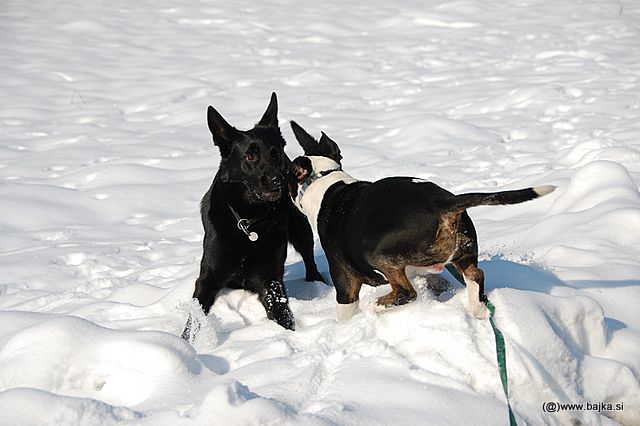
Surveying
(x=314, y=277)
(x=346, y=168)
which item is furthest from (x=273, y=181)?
(x=346, y=168)

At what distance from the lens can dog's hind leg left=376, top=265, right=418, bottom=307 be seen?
352 cm

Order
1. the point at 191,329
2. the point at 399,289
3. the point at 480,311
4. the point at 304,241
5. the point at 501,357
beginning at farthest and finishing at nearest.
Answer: the point at 304,241 < the point at 191,329 < the point at 399,289 < the point at 480,311 < the point at 501,357

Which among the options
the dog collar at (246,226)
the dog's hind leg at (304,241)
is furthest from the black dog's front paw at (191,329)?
the dog's hind leg at (304,241)

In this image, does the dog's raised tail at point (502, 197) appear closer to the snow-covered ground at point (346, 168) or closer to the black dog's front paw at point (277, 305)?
the snow-covered ground at point (346, 168)

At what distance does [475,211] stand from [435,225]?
3001mm

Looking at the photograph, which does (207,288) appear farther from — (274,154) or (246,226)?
(274,154)

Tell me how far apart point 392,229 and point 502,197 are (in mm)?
587

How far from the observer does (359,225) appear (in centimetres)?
369

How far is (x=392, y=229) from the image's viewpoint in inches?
136

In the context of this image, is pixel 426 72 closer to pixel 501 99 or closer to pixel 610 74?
pixel 501 99

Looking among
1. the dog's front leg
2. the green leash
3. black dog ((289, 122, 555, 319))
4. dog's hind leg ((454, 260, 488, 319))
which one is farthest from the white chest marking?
the green leash

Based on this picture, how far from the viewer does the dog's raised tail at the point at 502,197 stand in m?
3.04

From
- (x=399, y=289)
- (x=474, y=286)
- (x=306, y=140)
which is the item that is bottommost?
(x=399, y=289)

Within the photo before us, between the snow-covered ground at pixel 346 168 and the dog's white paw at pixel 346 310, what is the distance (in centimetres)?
12
